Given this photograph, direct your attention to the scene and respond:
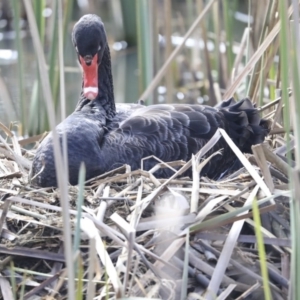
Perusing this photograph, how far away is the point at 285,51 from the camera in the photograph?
1893 mm

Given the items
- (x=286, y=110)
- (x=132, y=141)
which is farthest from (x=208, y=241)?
(x=132, y=141)

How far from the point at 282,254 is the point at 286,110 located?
1.81ft

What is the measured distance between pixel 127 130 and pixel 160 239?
1104 millimetres

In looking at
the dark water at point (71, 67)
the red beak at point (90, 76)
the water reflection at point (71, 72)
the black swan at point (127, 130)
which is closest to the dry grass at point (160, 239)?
the black swan at point (127, 130)

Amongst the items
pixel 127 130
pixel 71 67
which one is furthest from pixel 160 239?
pixel 71 67

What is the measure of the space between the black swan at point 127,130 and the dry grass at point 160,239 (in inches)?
15.8

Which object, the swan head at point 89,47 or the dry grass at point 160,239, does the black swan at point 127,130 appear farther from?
the dry grass at point 160,239

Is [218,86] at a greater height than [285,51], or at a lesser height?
lesser

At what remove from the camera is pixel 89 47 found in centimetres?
350

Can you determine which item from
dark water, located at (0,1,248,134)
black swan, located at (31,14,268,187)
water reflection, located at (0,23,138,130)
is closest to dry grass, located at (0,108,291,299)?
black swan, located at (31,14,268,187)

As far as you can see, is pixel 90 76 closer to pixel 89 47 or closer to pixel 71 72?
pixel 89 47

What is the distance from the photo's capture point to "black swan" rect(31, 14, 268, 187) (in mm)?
3125

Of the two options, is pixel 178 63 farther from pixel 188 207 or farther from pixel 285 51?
pixel 285 51

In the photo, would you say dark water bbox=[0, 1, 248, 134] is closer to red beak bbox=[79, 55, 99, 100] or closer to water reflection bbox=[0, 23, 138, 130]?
water reflection bbox=[0, 23, 138, 130]
